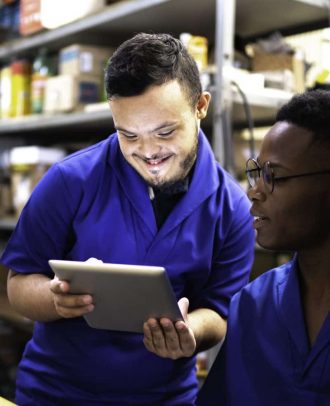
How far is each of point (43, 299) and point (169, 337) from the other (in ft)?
1.04

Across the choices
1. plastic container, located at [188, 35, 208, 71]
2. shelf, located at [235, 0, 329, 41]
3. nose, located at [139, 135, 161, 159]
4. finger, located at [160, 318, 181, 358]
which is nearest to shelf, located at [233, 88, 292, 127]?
plastic container, located at [188, 35, 208, 71]

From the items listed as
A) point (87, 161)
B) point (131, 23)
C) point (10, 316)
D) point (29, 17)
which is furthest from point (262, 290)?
point (29, 17)

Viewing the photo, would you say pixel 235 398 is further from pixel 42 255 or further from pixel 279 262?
pixel 279 262

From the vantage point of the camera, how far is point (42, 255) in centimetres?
142

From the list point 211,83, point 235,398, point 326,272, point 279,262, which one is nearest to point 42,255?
point 235,398

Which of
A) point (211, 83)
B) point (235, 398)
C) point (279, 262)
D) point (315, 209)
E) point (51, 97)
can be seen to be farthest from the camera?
point (51, 97)

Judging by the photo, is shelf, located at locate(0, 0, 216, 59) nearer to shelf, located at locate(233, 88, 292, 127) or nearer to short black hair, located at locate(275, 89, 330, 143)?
shelf, located at locate(233, 88, 292, 127)

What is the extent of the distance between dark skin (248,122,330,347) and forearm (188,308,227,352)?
11.6 inches

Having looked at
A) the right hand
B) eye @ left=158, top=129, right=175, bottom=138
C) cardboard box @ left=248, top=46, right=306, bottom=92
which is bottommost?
the right hand

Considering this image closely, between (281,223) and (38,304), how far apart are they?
595 mm

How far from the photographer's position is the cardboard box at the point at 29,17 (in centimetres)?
283

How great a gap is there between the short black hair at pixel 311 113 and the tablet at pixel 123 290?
354 millimetres

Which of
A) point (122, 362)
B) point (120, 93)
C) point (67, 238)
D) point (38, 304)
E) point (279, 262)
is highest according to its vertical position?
point (120, 93)

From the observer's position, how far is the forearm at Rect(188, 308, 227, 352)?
4.50ft
